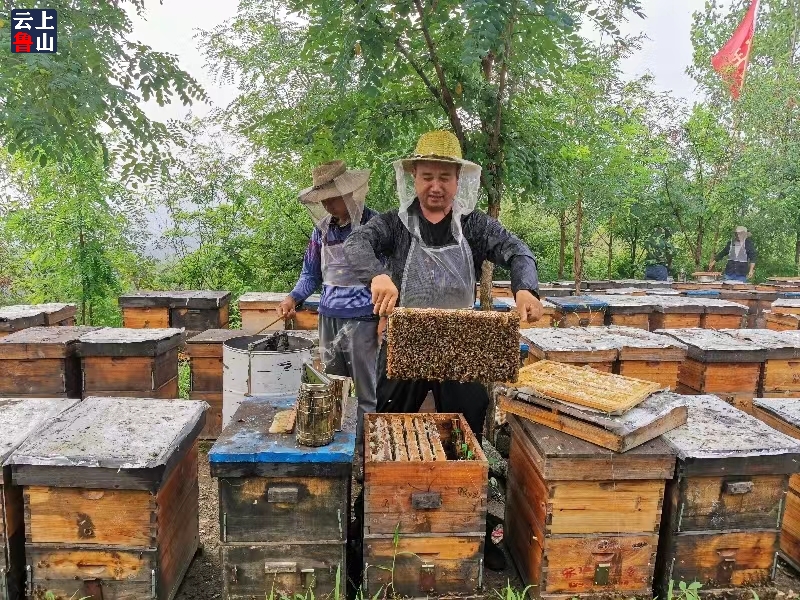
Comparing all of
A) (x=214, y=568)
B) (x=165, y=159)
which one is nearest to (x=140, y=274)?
(x=165, y=159)

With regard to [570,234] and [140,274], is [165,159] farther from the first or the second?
[570,234]

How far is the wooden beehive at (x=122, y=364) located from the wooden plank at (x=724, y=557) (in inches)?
138

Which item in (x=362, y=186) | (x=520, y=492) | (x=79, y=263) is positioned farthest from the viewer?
(x=79, y=263)

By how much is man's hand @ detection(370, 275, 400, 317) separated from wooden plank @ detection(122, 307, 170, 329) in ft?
14.9

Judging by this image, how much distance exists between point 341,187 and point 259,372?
1.36m

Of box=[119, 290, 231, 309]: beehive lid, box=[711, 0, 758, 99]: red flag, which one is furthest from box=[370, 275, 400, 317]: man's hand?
box=[711, 0, 758, 99]: red flag

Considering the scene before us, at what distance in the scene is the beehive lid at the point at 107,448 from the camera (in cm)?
226

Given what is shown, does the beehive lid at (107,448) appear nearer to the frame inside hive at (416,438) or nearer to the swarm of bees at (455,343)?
the frame inside hive at (416,438)

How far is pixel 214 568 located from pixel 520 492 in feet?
5.39

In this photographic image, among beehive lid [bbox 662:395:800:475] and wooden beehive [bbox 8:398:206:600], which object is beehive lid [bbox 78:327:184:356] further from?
beehive lid [bbox 662:395:800:475]

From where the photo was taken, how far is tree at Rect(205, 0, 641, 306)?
11.2 ft

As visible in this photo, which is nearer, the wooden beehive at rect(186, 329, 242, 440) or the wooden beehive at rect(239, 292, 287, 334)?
the wooden beehive at rect(186, 329, 242, 440)

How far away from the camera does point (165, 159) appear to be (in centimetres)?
589

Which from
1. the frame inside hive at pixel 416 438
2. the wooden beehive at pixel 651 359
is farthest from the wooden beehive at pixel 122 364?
the wooden beehive at pixel 651 359
